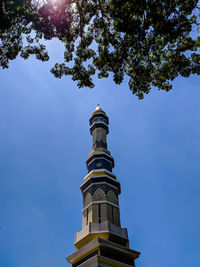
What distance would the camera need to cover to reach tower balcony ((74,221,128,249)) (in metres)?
18.2

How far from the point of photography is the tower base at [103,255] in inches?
631

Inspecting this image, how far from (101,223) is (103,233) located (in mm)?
961

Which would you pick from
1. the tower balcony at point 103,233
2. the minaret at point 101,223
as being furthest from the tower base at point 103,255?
the tower balcony at point 103,233

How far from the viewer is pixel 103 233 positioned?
18.1 m

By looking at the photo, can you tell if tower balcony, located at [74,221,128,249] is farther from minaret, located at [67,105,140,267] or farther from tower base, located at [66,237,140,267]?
tower base, located at [66,237,140,267]

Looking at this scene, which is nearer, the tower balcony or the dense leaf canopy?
the dense leaf canopy

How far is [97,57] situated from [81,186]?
1465 cm

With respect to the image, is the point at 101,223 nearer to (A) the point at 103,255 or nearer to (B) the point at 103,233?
(B) the point at 103,233

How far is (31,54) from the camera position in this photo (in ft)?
46.2

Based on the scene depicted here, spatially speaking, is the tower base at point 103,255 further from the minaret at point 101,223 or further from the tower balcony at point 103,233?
the tower balcony at point 103,233

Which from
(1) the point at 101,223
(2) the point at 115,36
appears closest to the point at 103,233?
(1) the point at 101,223

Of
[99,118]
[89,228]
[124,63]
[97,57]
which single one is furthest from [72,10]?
[99,118]

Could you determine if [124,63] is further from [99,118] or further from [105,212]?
[99,118]

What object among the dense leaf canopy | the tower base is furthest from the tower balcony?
the dense leaf canopy
